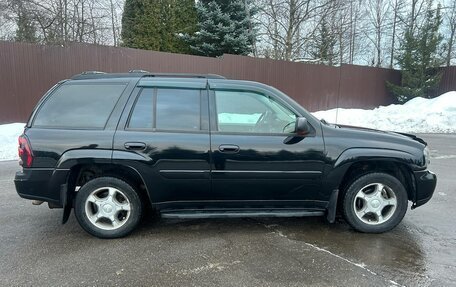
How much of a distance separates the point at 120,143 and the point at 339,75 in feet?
53.0

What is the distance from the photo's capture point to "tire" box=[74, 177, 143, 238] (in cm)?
375

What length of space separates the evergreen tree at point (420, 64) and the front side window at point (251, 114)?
17449 mm

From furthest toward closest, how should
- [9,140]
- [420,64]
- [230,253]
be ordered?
[420,64], [9,140], [230,253]

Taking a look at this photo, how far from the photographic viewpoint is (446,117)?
15.1 m

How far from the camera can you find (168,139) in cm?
367

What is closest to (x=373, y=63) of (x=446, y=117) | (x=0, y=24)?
(x=446, y=117)

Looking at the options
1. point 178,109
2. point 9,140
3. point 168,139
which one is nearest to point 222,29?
point 9,140

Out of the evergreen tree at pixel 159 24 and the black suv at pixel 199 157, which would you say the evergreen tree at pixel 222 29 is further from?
the black suv at pixel 199 157

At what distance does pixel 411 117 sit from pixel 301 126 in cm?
1371

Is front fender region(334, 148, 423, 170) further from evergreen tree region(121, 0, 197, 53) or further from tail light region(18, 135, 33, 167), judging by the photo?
evergreen tree region(121, 0, 197, 53)

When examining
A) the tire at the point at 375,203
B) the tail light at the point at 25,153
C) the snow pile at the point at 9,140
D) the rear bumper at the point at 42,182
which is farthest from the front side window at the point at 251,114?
the snow pile at the point at 9,140

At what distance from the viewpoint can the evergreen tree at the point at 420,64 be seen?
60.8 feet

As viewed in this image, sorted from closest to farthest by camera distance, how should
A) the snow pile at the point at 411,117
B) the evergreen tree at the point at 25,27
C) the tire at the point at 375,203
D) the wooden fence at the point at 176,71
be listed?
the tire at the point at 375,203 → the wooden fence at the point at 176,71 → the evergreen tree at the point at 25,27 → the snow pile at the point at 411,117

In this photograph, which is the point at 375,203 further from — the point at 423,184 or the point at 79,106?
the point at 79,106
